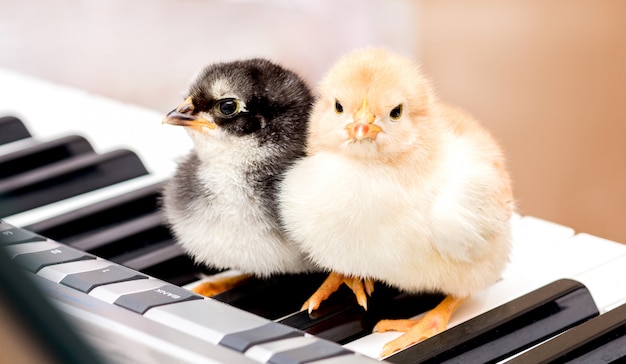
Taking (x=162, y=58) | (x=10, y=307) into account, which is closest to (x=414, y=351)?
(x=10, y=307)

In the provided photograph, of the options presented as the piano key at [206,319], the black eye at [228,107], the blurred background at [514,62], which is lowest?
the blurred background at [514,62]

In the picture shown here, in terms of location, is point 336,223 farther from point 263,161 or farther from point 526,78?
point 526,78

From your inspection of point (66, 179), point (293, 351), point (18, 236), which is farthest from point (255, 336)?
point (66, 179)

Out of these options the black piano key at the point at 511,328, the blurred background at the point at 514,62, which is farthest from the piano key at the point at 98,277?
the blurred background at the point at 514,62

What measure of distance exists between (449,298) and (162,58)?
2.09m

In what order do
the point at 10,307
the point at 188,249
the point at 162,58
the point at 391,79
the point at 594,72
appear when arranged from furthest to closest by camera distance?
the point at 162,58 < the point at 594,72 < the point at 188,249 < the point at 391,79 < the point at 10,307

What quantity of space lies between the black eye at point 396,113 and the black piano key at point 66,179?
47 centimetres

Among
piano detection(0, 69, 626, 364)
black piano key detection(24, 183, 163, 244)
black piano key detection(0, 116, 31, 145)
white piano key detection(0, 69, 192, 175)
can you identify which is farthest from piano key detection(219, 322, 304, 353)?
black piano key detection(0, 116, 31, 145)

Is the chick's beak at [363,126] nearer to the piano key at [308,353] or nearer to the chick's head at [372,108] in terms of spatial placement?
the chick's head at [372,108]

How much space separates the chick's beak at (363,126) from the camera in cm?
72

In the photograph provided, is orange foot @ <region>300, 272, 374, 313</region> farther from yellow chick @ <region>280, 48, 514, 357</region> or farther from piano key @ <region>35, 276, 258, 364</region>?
piano key @ <region>35, 276, 258, 364</region>

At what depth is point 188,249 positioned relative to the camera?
2.81ft

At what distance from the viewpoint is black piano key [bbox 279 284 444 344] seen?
0.80 metres

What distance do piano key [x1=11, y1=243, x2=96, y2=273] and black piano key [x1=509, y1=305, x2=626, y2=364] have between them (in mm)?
350
